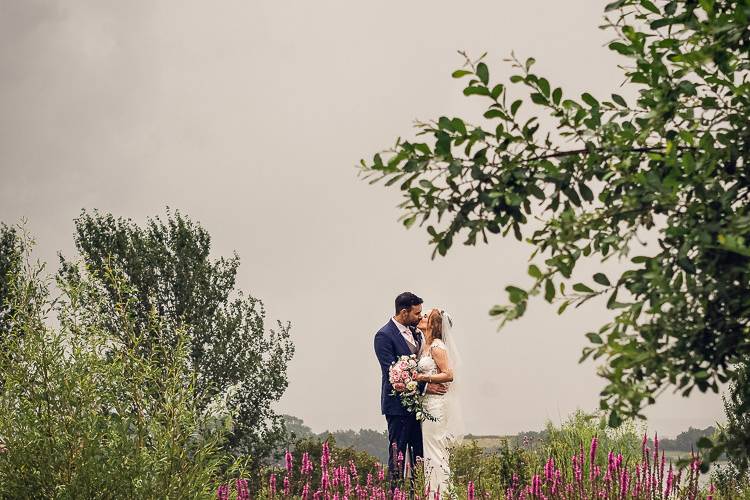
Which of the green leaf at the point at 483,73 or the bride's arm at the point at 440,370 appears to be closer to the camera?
the green leaf at the point at 483,73

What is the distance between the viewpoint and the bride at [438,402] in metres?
12.2

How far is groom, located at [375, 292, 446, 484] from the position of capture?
1225cm

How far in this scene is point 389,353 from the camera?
496 inches

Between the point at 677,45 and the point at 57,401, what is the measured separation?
548 centimetres

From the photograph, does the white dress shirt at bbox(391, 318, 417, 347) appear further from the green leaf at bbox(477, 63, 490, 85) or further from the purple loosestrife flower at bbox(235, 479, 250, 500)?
the green leaf at bbox(477, 63, 490, 85)

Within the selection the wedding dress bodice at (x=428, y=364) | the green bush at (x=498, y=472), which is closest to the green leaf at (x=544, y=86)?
the green bush at (x=498, y=472)

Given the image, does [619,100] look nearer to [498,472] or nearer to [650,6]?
[650,6]

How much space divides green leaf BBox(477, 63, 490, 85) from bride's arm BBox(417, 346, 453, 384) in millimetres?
8282

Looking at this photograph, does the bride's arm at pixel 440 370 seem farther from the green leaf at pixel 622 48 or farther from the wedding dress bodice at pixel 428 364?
the green leaf at pixel 622 48

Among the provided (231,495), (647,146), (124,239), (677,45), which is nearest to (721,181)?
(647,146)

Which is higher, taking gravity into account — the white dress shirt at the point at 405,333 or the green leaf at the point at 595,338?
the white dress shirt at the point at 405,333

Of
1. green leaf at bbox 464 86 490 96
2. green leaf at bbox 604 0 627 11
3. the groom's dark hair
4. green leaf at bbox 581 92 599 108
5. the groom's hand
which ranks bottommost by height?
the groom's hand

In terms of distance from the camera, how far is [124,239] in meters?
18.0

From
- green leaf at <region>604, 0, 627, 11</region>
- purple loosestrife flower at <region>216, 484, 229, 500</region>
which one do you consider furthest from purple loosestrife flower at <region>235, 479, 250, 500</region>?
green leaf at <region>604, 0, 627, 11</region>
